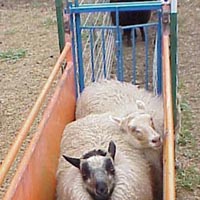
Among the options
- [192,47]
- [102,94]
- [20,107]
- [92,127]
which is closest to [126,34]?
[192,47]

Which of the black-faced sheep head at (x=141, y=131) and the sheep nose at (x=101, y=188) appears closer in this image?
the sheep nose at (x=101, y=188)

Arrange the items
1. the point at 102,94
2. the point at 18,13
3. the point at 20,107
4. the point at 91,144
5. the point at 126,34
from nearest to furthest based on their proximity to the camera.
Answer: the point at 91,144
the point at 102,94
the point at 20,107
the point at 126,34
the point at 18,13

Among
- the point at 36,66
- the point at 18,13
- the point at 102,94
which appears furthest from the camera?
the point at 18,13

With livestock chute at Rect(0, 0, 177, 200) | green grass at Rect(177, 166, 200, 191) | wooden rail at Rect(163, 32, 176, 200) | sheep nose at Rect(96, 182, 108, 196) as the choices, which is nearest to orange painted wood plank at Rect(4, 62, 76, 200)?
livestock chute at Rect(0, 0, 177, 200)

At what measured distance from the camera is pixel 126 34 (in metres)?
7.23

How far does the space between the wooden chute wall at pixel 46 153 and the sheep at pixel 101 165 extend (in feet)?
0.26

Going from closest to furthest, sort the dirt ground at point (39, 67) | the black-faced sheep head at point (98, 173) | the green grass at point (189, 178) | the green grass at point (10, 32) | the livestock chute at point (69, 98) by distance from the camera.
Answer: the livestock chute at point (69, 98) < the black-faced sheep head at point (98, 173) < the green grass at point (189, 178) < the dirt ground at point (39, 67) < the green grass at point (10, 32)

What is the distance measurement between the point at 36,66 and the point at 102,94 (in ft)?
10.0

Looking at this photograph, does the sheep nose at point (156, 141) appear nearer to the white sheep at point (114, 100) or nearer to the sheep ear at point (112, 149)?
the sheep ear at point (112, 149)

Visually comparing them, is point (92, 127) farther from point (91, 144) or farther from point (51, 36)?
point (51, 36)

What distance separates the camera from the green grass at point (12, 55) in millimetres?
7075

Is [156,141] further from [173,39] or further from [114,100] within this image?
[173,39]

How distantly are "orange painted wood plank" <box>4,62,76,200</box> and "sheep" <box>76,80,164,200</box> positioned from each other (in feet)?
0.48

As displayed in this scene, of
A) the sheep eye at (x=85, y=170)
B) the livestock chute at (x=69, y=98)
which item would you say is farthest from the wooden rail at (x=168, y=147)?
the sheep eye at (x=85, y=170)
